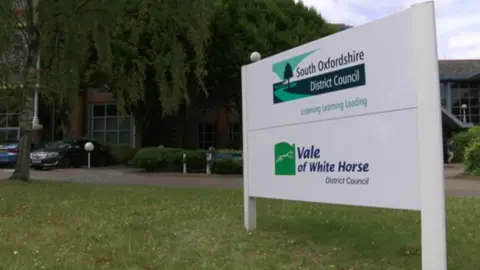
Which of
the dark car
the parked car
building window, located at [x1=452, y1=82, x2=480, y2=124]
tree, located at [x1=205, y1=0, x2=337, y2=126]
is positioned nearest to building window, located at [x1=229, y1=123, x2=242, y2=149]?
tree, located at [x1=205, y1=0, x2=337, y2=126]

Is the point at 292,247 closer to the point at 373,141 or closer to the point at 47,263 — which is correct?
the point at 373,141

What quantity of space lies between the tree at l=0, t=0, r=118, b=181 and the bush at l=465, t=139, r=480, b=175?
528 inches

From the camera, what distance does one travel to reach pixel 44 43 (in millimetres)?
14258

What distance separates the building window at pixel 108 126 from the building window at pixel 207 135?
18.8 ft

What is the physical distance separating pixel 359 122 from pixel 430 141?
0.93m

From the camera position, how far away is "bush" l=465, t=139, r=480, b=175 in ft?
61.1

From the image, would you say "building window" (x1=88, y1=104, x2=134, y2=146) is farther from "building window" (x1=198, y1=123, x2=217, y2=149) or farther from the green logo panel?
the green logo panel

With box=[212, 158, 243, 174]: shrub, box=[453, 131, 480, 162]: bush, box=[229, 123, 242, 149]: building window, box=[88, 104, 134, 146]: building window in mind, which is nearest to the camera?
box=[212, 158, 243, 174]: shrub

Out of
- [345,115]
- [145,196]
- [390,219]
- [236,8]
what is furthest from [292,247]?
[236,8]

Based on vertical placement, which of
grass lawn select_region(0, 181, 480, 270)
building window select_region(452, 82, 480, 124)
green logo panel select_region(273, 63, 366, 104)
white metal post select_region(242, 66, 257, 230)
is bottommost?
grass lawn select_region(0, 181, 480, 270)

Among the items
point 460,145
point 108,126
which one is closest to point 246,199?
point 460,145

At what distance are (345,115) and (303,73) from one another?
95 cm

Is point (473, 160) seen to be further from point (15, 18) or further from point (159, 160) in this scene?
point (15, 18)

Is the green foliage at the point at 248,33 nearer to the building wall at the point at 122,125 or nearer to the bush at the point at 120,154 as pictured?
the bush at the point at 120,154
